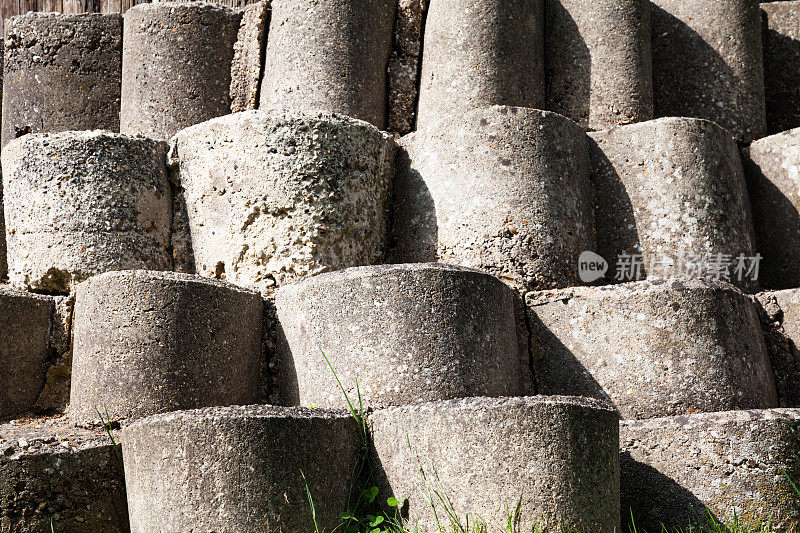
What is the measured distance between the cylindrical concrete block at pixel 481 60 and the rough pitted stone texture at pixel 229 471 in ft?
7.04

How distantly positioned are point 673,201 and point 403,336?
156 cm

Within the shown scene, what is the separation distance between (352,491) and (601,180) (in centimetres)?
200

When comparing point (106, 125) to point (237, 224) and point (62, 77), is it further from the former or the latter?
point (237, 224)

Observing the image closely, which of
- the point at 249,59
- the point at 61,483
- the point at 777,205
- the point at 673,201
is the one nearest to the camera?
the point at 61,483

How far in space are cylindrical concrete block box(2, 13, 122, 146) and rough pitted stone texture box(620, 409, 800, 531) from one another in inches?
142

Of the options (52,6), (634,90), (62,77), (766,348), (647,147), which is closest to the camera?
(766,348)

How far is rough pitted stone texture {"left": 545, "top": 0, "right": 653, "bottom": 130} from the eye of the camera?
15.1 ft

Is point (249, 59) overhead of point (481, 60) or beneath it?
overhead

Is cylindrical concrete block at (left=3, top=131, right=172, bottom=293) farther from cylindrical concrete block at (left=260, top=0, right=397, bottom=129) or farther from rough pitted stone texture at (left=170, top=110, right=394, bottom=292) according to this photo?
cylindrical concrete block at (left=260, top=0, right=397, bottom=129)

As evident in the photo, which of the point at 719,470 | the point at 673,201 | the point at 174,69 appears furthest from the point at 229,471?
the point at 174,69

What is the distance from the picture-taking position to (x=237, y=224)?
387 centimetres

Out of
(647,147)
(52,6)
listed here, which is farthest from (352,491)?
(52,6)

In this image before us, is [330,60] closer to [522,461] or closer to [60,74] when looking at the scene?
[60,74]

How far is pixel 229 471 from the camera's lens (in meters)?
2.71
